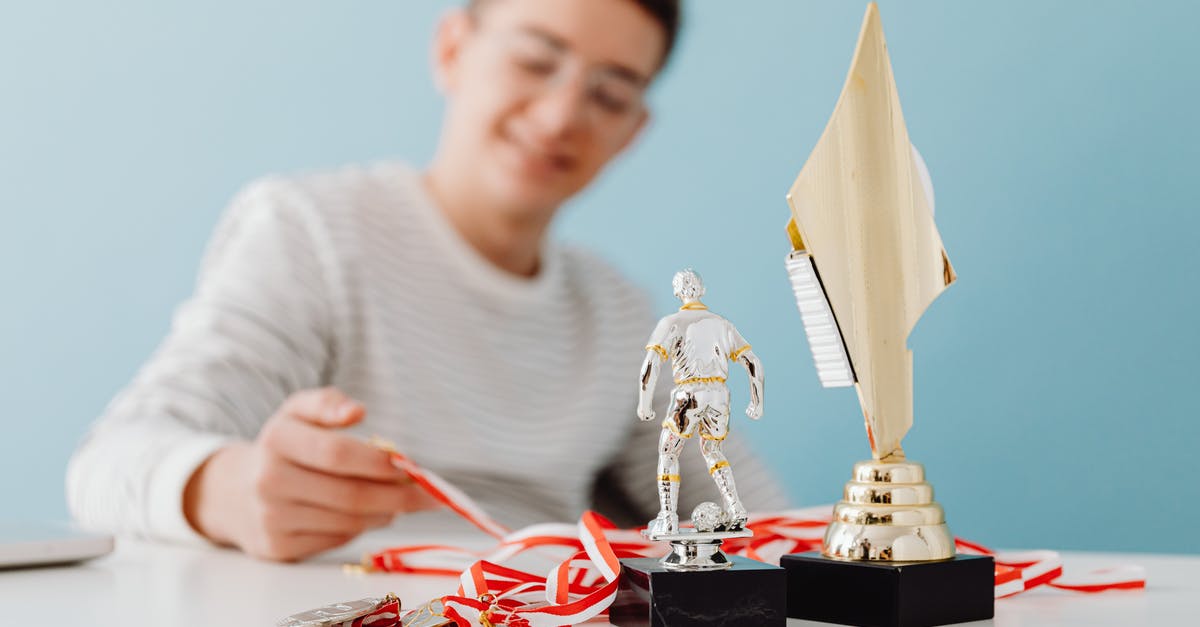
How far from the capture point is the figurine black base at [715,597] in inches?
18.3

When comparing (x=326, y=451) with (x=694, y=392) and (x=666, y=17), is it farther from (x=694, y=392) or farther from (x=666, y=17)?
(x=666, y=17)

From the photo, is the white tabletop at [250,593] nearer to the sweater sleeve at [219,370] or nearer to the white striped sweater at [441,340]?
the sweater sleeve at [219,370]

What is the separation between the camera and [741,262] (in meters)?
1.79

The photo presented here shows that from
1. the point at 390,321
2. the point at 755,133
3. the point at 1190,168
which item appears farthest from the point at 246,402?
the point at 1190,168

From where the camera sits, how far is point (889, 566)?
20.3 inches

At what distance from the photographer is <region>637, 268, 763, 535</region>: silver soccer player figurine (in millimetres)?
511

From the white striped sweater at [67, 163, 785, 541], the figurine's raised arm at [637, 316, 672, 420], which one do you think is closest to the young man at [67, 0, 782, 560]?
the white striped sweater at [67, 163, 785, 541]

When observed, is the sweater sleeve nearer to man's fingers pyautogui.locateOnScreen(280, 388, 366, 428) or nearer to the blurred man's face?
man's fingers pyautogui.locateOnScreen(280, 388, 366, 428)

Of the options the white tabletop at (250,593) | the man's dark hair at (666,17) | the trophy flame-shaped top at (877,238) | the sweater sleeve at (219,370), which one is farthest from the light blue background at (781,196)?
the trophy flame-shaped top at (877,238)

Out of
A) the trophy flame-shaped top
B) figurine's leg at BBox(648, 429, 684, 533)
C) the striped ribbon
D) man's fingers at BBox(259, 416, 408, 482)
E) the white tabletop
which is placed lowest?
the white tabletop

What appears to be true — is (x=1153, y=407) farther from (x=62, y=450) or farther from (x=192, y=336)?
(x=62, y=450)

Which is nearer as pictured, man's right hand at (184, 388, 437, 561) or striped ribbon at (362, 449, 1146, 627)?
striped ribbon at (362, 449, 1146, 627)

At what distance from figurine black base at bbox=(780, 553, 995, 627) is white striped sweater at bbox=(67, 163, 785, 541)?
1.03 m

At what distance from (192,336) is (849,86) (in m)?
1.09
